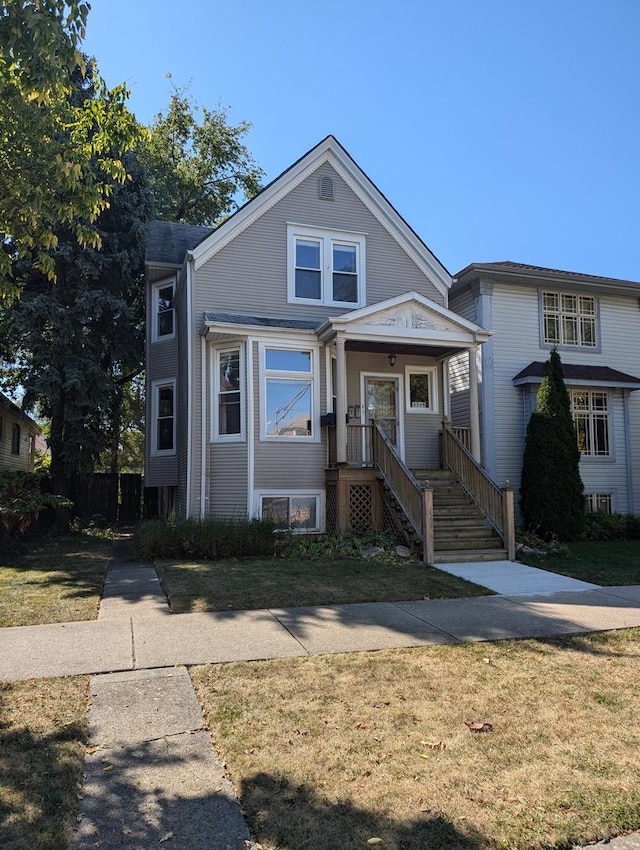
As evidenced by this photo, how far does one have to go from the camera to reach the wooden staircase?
35.0 feet

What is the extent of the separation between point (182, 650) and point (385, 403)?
10.0 meters

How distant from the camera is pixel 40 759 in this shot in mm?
3316

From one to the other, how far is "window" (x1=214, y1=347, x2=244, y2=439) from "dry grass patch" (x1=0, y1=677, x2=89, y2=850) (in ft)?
28.8

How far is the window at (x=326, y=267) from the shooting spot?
1403 cm

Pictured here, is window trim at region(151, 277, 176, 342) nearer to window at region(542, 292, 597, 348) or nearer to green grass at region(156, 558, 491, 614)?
green grass at region(156, 558, 491, 614)

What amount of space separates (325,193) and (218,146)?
16.4m

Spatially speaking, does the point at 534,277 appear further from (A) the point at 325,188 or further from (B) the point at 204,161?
(B) the point at 204,161

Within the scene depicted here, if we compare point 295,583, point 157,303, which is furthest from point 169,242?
point 295,583

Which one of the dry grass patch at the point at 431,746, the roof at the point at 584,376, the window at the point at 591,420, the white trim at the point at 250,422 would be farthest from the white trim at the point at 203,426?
the window at the point at 591,420

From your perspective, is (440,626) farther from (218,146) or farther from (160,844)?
(218,146)

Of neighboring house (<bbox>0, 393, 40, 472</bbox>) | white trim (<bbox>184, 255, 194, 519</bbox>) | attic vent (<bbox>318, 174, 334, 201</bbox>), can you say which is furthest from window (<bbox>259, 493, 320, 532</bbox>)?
neighboring house (<bbox>0, 393, 40, 472</bbox>)

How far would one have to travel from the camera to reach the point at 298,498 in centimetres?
1309

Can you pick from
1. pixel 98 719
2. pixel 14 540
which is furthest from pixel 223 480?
pixel 98 719

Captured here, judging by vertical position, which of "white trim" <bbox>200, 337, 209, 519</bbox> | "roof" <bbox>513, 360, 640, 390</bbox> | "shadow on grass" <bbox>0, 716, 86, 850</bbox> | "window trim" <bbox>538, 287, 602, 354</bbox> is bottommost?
"shadow on grass" <bbox>0, 716, 86, 850</bbox>
